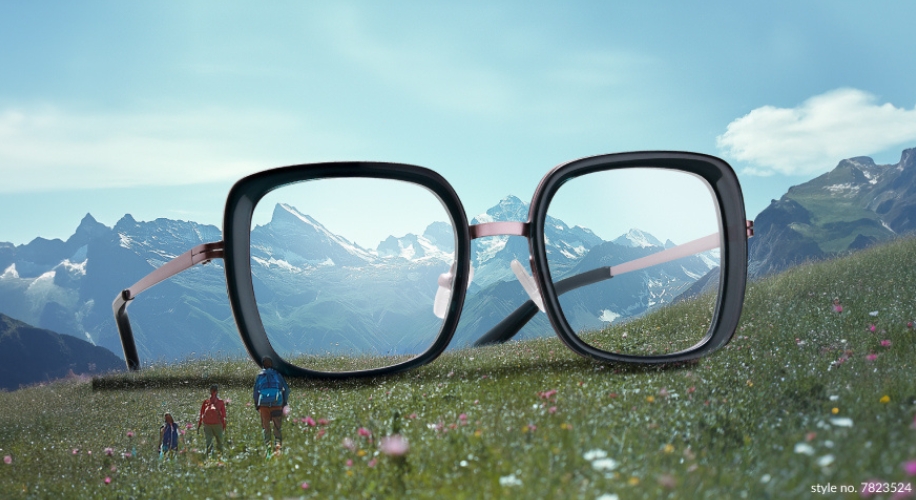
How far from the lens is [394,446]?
3.35m

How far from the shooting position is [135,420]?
6.82 metres

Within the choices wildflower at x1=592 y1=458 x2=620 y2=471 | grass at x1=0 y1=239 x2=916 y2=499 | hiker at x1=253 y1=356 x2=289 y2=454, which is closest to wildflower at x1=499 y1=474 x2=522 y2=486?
grass at x1=0 y1=239 x2=916 y2=499

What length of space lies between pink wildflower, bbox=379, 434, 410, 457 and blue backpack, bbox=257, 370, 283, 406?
135 cm

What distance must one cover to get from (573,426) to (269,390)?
92.0 inches

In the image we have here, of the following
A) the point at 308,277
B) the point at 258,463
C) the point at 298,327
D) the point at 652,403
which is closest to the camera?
the point at 652,403

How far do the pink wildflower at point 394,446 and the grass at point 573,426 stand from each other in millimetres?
46

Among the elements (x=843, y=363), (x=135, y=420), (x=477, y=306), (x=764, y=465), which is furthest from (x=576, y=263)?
(x=135, y=420)

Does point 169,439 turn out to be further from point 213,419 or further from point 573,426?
point 573,426

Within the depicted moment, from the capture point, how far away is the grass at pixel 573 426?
8.16 ft

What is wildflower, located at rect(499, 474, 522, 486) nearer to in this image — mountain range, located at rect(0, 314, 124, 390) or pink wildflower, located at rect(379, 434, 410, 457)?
pink wildflower, located at rect(379, 434, 410, 457)

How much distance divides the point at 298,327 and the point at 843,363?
4349 mm

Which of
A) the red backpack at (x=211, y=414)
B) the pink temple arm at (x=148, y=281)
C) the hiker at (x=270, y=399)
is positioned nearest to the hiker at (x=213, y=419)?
the red backpack at (x=211, y=414)

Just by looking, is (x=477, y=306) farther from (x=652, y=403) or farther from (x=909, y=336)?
(x=909, y=336)

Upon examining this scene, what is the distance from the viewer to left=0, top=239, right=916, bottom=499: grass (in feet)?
8.16
